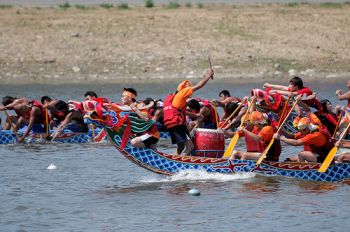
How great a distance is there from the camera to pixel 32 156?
958 inches

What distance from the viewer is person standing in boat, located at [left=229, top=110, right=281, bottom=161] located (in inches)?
765

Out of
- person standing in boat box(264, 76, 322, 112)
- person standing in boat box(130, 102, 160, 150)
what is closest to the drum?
person standing in boat box(130, 102, 160, 150)

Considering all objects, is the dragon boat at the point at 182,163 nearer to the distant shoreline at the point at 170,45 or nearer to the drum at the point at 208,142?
the drum at the point at 208,142

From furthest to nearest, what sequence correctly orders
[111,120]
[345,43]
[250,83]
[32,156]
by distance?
[345,43], [250,83], [32,156], [111,120]

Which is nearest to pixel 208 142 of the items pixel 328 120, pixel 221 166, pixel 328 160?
pixel 221 166

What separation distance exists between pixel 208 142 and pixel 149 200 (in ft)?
Result: 6.57

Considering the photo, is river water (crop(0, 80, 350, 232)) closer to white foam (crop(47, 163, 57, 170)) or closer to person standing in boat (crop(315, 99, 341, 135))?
white foam (crop(47, 163, 57, 170))

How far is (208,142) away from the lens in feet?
65.9

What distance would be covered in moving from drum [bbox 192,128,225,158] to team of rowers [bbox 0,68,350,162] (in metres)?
0.13

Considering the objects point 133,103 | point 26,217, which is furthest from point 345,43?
point 26,217

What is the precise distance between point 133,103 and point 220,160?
1941mm

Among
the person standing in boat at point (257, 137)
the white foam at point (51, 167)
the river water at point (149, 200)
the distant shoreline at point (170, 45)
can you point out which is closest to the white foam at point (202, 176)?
the river water at point (149, 200)

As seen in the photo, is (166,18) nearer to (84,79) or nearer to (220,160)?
(84,79)

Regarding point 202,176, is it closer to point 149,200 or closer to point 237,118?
point 149,200
